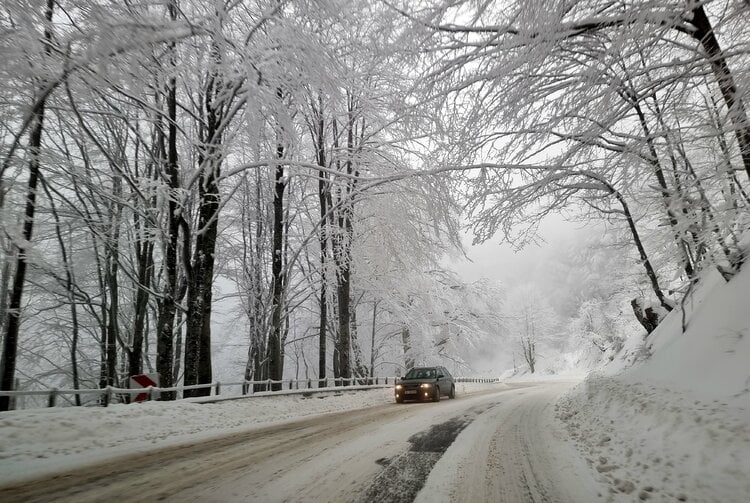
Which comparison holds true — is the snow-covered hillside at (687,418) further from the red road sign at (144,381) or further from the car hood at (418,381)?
the red road sign at (144,381)

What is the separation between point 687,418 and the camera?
15.1 ft

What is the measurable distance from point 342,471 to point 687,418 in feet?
13.7

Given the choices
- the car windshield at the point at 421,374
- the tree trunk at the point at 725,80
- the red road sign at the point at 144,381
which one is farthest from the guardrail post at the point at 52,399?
the car windshield at the point at 421,374

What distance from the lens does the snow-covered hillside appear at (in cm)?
355

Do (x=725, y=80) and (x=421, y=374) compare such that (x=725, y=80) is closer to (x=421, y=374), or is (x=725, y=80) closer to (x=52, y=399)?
(x=52, y=399)

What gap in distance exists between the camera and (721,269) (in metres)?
7.68

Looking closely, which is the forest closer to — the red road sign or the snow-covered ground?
the red road sign

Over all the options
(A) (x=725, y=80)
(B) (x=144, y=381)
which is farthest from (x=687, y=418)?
(B) (x=144, y=381)

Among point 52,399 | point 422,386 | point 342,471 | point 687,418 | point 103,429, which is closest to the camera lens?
point 342,471

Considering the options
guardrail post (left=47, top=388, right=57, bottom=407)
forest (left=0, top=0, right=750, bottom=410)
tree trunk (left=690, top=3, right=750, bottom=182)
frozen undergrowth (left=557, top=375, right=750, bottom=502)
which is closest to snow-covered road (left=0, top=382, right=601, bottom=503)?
frozen undergrowth (left=557, top=375, right=750, bottom=502)

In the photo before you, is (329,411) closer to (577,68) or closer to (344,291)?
(344,291)

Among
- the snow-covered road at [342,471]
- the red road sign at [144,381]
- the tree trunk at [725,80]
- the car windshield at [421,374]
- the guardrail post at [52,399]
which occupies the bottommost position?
the snow-covered road at [342,471]

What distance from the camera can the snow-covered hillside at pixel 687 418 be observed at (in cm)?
355

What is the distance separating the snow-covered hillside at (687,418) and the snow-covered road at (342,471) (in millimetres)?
526
